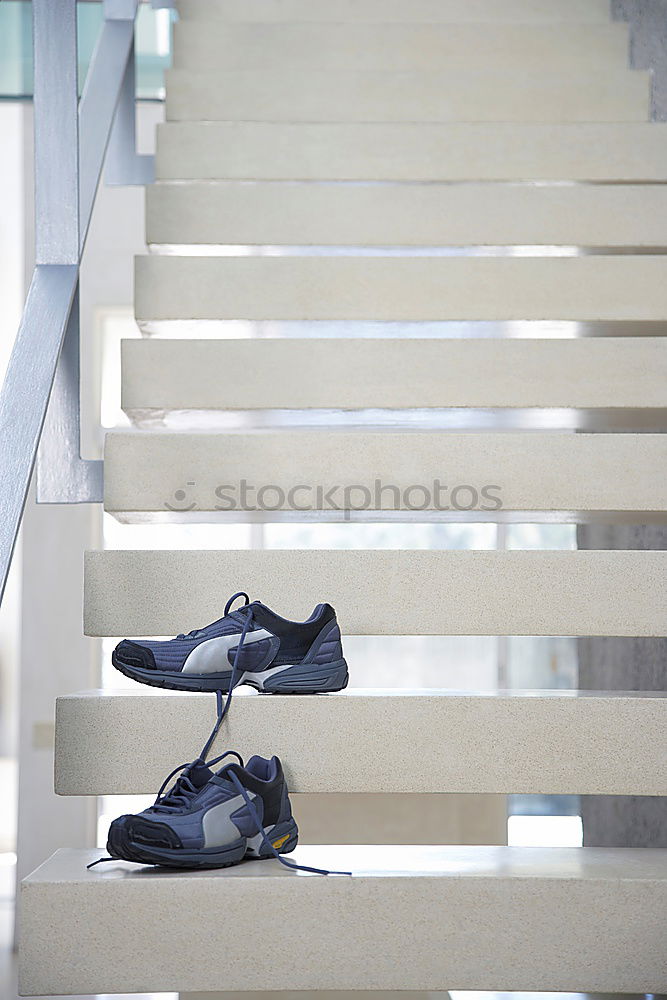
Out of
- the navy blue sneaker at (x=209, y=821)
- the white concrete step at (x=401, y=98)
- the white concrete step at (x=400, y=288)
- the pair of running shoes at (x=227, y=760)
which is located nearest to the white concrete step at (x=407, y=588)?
the pair of running shoes at (x=227, y=760)

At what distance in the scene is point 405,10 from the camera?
2785mm

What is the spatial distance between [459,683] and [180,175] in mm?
3277

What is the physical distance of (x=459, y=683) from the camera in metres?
5.07

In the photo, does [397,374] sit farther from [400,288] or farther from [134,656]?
[134,656]

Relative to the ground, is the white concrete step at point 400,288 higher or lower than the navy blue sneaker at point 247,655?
higher

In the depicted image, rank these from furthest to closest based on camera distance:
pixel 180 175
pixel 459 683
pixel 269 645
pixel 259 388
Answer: pixel 459 683 → pixel 180 175 → pixel 259 388 → pixel 269 645

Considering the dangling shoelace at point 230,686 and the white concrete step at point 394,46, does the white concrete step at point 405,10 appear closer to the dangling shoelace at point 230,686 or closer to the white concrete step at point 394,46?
the white concrete step at point 394,46

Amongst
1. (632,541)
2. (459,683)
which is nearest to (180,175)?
(632,541)

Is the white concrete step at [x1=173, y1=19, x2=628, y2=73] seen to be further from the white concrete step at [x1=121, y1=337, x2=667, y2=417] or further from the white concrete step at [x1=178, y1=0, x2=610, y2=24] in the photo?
the white concrete step at [x1=121, y1=337, x2=667, y2=417]

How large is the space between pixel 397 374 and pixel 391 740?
69cm

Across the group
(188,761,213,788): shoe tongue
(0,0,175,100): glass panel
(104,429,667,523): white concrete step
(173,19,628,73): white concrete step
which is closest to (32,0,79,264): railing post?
(104,429,667,523): white concrete step

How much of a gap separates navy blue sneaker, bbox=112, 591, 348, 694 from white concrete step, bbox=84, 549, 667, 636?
13cm

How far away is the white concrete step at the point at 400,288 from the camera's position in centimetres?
204

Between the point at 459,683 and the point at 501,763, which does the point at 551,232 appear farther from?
the point at 459,683
